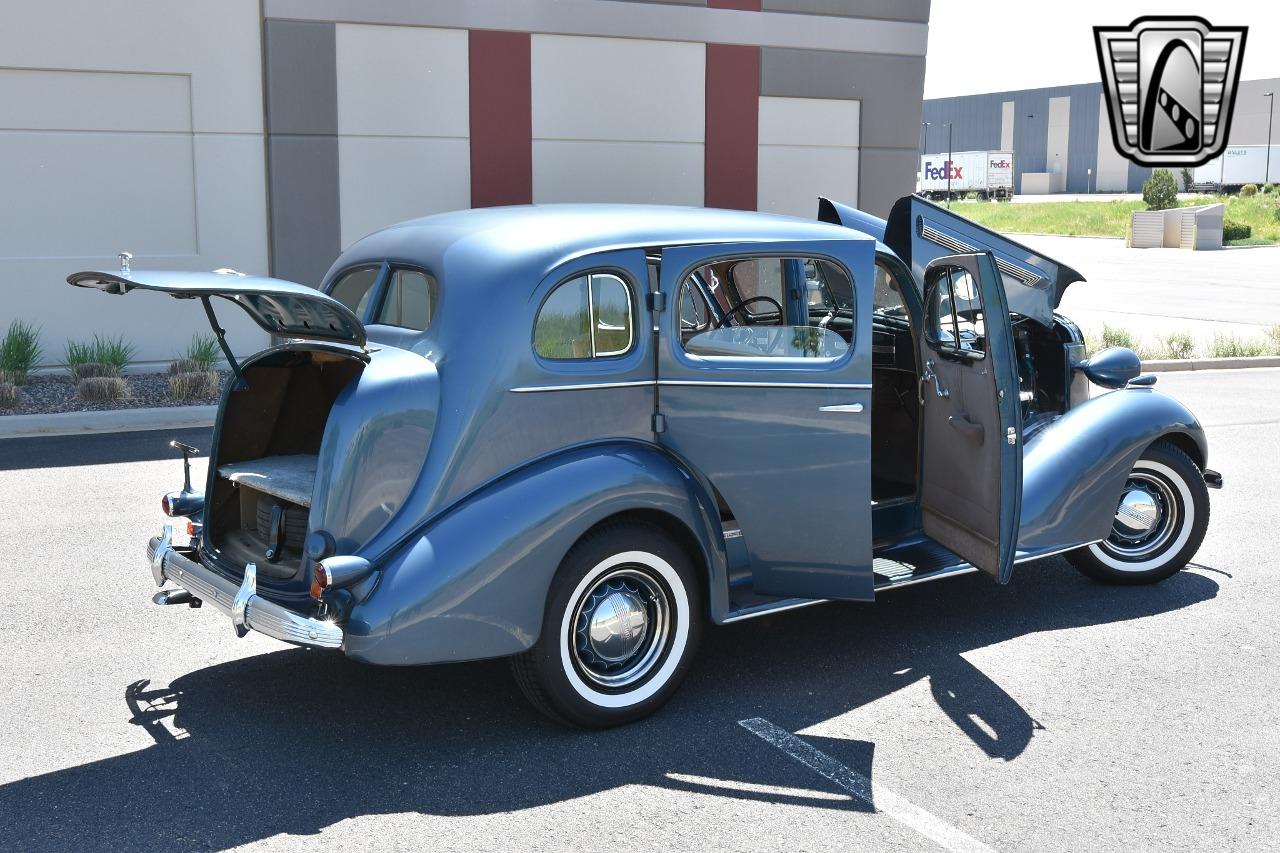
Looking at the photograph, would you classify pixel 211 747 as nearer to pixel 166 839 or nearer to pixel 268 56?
pixel 166 839

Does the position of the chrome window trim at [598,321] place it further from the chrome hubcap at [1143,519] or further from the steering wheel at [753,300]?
the chrome hubcap at [1143,519]

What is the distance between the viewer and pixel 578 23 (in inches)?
607

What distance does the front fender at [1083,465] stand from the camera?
19.8 ft

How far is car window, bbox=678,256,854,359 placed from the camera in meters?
5.18

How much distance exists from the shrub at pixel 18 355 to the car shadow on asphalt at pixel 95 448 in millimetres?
1766

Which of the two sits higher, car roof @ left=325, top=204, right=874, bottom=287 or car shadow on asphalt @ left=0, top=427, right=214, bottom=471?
car roof @ left=325, top=204, right=874, bottom=287

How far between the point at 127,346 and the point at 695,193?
278 inches

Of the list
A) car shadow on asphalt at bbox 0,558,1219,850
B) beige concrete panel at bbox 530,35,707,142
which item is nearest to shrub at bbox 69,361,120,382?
beige concrete panel at bbox 530,35,707,142

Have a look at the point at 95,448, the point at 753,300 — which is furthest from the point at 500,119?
the point at 753,300

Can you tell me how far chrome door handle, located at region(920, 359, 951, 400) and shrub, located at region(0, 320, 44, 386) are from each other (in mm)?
9302

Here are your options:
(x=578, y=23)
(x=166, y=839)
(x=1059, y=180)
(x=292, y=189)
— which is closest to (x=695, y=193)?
(x=578, y=23)

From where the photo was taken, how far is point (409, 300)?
5102 mm

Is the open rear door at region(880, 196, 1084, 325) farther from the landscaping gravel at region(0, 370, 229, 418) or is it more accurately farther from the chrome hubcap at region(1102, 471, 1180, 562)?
the landscaping gravel at region(0, 370, 229, 418)

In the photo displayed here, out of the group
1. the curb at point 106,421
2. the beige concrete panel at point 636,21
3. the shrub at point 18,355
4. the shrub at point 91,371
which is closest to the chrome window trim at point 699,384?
the curb at point 106,421
